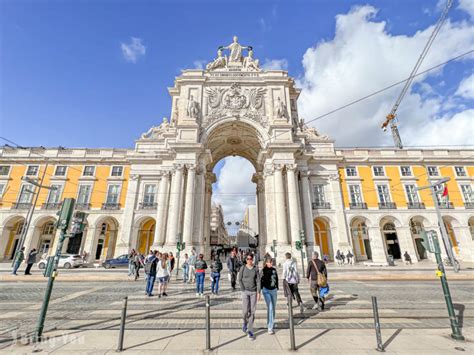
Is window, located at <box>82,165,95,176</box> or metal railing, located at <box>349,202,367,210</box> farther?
window, located at <box>82,165,95,176</box>

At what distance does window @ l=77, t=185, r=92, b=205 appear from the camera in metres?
27.2

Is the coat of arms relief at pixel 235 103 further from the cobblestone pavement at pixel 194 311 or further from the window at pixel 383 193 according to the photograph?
the cobblestone pavement at pixel 194 311

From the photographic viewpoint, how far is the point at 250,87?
2980cm

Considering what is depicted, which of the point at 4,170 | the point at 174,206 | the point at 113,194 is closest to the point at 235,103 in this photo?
the point at 174,206

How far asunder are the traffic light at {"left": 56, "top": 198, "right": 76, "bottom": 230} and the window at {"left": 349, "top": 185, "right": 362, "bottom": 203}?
28927 mm

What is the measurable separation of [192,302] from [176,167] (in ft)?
60.1

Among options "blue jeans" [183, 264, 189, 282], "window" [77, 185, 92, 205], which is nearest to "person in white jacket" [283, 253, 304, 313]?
"blue jeans" [183, 264, 189, 282]

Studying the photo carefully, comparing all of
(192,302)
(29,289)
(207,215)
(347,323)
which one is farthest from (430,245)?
(207,215)

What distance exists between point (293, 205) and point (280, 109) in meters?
11.9

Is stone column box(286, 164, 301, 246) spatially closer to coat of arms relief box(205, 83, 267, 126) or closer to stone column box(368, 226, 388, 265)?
coat of arms relief box(205, 83, 267, 126)

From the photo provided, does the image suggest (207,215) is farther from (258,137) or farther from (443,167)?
(443,167)

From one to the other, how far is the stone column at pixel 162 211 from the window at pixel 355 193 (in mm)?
22615

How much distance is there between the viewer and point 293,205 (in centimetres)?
2355

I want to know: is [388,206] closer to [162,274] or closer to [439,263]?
[439,263]
